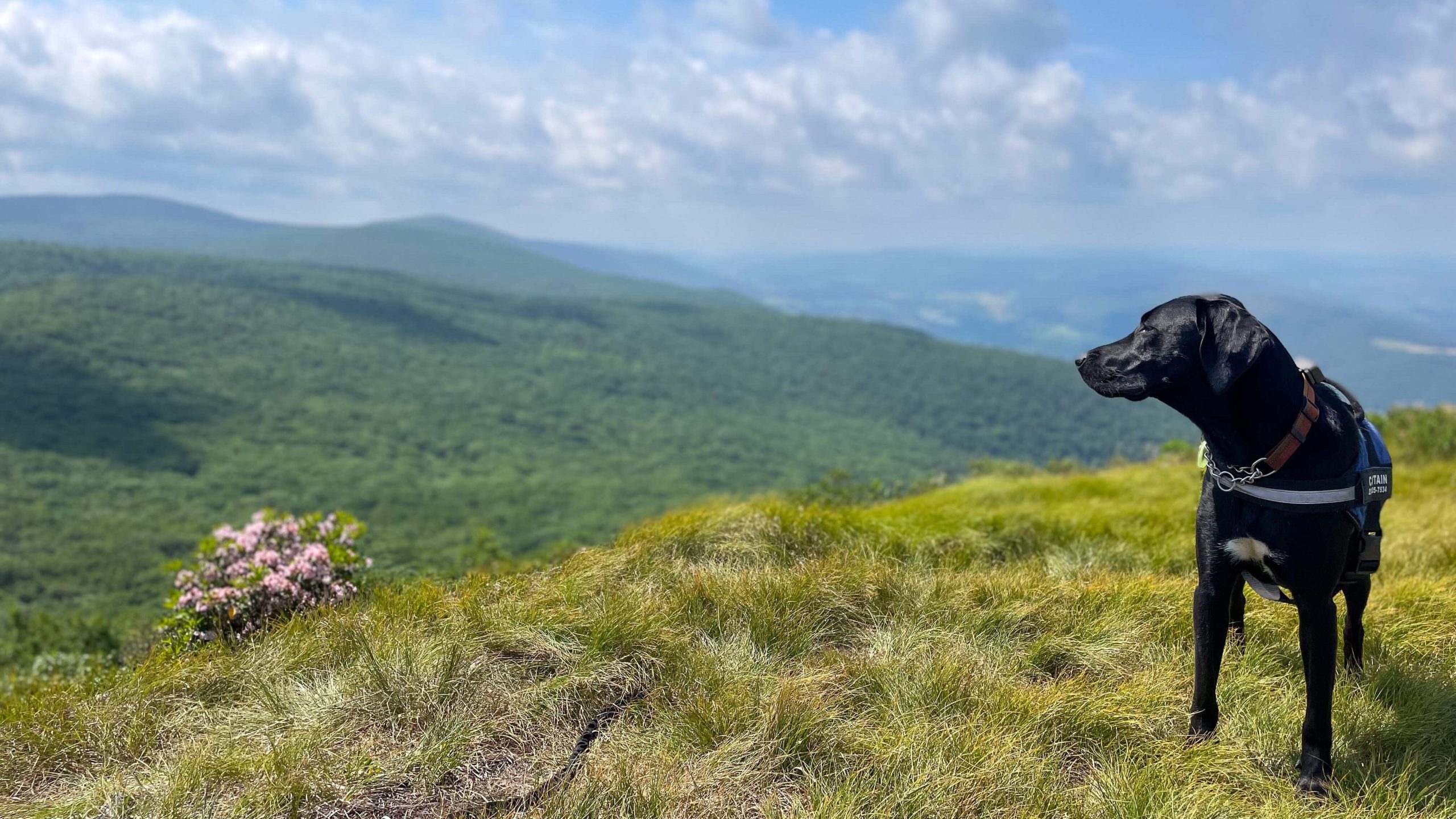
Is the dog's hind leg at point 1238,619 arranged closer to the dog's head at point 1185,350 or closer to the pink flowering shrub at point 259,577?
the dog's head at point 1185,350

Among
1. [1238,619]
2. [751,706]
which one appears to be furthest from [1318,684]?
[751,706]

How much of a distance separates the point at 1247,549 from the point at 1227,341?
821 mm

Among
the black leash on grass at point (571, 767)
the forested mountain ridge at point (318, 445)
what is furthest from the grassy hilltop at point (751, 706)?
the forested mountain ridge at point (318, 445)

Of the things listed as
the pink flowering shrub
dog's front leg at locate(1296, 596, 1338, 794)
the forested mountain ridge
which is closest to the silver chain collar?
dog's front leg at locate(1296, 596, 1338, 794)

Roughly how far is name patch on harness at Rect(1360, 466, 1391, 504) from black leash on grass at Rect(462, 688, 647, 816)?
287 centimetres

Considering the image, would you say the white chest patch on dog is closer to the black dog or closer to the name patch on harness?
the black dog

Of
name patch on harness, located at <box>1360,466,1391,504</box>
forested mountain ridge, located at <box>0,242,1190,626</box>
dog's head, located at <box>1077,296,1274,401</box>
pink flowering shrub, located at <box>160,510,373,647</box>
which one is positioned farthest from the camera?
forested mountain ridge, located at <box>0,242,1190,626</box>

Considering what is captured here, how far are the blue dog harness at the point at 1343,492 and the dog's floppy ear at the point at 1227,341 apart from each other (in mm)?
402

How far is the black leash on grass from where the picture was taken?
8.37 feet

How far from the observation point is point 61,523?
10062 cm

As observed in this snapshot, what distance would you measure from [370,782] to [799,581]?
7.28ft

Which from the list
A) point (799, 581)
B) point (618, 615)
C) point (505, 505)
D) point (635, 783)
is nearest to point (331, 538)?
point (618, 615)

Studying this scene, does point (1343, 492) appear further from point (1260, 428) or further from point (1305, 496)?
point (1260, 428)

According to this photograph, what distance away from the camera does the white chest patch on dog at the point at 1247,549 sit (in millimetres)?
2818
